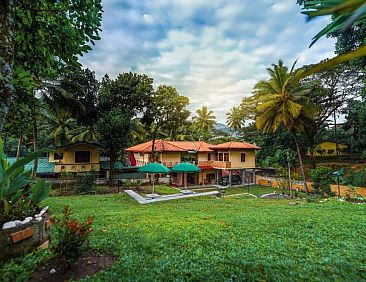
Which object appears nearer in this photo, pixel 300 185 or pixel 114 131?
pixel 114 131

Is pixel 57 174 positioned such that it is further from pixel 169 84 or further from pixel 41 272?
pixel 41 272

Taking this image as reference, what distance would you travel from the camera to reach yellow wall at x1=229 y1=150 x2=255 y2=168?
2498 cm

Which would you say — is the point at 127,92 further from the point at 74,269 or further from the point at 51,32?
the point at 74,269

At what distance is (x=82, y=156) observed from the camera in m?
20.8

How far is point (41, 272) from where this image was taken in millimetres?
2621

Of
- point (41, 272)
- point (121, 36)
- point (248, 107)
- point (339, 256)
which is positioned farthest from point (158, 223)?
point (248, 107)

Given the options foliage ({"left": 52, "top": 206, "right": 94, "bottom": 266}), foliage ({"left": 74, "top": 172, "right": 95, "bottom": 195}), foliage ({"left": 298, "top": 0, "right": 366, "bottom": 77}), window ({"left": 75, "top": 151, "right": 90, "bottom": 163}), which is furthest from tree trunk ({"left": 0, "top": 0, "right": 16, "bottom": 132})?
window ({"left": 75, "top": 151, "right": 90, "bottom": 163})

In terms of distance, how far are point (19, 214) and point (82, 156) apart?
1983cm

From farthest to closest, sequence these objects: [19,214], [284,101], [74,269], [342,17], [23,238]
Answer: [284,101]
[74,269]
[19,214]
[23,238]
[342,17]

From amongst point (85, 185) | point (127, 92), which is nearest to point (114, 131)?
point (85, 185)

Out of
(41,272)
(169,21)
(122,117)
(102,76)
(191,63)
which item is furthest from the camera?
(102,76)

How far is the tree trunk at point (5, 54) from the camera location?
2150 millimetres

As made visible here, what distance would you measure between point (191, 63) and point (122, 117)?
7804 millimetres

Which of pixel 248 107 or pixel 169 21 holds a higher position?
pixel 248 107
